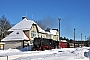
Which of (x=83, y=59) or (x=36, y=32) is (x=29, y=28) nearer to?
(x=36, y=32)

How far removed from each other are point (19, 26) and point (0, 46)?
12.2m

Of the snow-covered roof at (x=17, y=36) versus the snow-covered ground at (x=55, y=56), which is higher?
the snow-covered roof at (x=17, y=36)

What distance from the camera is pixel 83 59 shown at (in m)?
14.3

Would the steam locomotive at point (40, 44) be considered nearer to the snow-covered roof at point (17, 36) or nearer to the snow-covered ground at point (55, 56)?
the snow-covered roof at point (17, 36)

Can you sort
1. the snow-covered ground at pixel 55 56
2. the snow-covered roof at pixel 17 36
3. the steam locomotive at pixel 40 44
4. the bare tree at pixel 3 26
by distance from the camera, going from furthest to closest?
1. the bare tree at pixel 3 26
2. the snow-covered roof at pixel 17 36
3. the steam locomotive at pixel 40 44
4. the snow-covered ground at pixel 55 56

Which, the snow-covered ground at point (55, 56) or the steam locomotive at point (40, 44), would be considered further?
the steam locomotive at point (40, 44)

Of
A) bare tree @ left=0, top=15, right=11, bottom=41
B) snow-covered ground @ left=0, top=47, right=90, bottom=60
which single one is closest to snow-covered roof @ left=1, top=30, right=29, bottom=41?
bare tree @ left=0, top=15, right=11, bottom=41

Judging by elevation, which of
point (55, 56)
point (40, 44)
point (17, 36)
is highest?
point (17, 36)

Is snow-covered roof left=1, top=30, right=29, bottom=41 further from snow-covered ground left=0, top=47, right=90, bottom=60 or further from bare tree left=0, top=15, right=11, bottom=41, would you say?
snow-covered ground left=0, top=47, right=90, bottom=60

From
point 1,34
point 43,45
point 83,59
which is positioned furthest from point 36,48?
point 1,34

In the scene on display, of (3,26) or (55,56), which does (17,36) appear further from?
(55,56)

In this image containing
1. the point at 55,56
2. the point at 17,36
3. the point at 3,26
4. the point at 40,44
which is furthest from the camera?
the point at 3,26


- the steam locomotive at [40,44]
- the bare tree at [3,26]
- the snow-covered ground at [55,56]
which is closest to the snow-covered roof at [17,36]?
the steam locomotive at [40,44]

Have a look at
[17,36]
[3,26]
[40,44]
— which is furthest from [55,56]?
[3,26]
